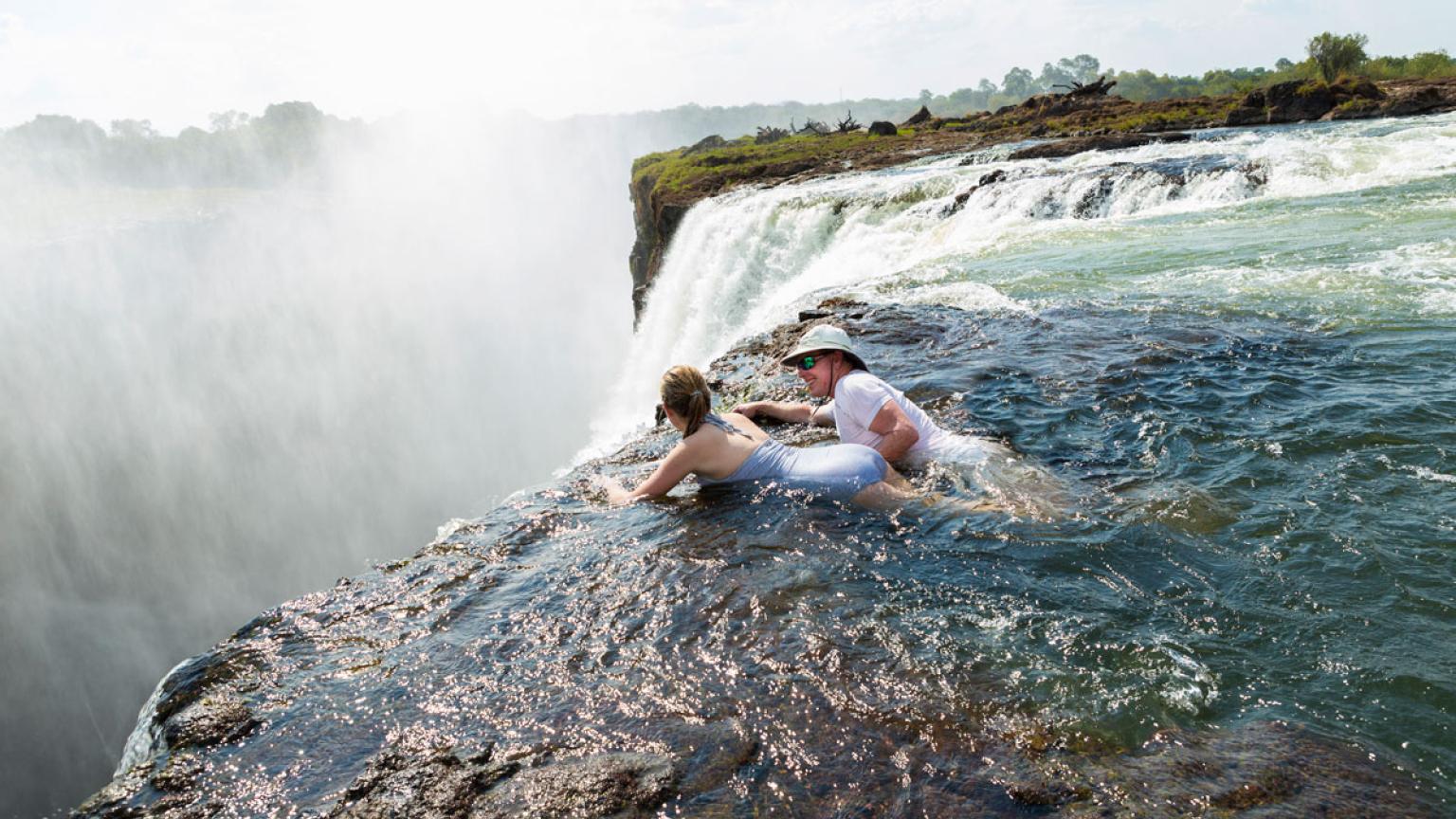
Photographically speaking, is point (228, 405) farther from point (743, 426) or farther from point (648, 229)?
point (743, 426)

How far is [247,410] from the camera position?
40500 mm

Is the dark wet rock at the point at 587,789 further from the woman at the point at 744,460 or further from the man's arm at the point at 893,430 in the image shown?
the man's arm at the point at 893,430

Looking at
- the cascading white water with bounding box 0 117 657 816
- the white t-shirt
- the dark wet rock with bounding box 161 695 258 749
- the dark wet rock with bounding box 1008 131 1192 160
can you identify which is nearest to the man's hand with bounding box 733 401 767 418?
the white t-shirt

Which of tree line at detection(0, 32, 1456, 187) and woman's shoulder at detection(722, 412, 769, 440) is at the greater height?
tree line at detection(0, 32, 1456, 187)

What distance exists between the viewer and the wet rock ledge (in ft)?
9.82

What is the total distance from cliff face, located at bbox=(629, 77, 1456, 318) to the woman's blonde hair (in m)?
22.2

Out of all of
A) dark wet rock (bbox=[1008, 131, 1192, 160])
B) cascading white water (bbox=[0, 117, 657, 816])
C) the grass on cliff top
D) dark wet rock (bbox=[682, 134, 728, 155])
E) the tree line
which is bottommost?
cascading white water (bbox=[0, 117, 657, 816])

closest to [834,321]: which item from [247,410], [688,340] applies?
[688,340]

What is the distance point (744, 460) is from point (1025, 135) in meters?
32.0

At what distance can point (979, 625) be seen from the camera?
412cm

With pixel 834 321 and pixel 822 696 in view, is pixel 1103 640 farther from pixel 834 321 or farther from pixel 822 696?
pixel 834 321

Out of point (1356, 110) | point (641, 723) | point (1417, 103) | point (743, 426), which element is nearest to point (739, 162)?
point (1356, 110)

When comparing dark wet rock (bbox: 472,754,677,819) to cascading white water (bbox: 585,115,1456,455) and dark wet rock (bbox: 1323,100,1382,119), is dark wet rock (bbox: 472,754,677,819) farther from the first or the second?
dark wet rock (bbox: 1323,100,1382,119)

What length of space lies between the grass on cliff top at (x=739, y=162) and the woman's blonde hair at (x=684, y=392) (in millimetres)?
25133
